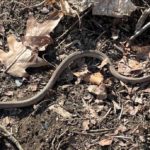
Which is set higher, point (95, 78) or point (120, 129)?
point (95, 78)

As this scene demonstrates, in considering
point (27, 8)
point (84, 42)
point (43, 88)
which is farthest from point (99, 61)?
point (27, 8)

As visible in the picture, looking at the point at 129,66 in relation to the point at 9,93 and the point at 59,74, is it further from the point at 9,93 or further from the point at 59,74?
the point at 9,93

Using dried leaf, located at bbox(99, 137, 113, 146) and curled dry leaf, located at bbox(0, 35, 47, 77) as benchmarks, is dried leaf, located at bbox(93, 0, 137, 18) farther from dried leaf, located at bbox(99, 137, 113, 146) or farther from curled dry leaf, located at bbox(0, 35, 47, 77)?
dried leaf, located at bbox(99, 137, 113, 146)

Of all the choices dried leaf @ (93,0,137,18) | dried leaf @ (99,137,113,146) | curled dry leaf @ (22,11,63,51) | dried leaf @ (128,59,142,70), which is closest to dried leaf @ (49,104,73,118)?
dried leaf @ (99,137,113,146)

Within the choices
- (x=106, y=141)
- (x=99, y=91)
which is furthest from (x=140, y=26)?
(x=106, y=141)

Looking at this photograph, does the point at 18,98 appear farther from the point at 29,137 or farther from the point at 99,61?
the point at 99,61

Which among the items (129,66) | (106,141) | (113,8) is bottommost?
(106,141)

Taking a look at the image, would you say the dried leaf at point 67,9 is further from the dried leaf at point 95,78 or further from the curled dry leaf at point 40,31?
the dried leaf at point 95,78
